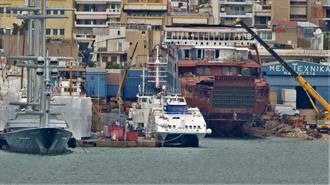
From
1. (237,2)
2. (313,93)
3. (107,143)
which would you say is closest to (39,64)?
(107,143)

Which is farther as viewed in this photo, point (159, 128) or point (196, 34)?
point (196, 34)

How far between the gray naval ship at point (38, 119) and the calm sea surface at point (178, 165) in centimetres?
90

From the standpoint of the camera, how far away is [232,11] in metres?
186

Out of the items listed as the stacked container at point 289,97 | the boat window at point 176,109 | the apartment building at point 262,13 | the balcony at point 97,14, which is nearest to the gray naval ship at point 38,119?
the boat window at point 176,109

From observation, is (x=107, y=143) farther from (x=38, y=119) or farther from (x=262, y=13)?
(x=262, y=13)

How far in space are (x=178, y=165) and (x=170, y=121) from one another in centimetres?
1778

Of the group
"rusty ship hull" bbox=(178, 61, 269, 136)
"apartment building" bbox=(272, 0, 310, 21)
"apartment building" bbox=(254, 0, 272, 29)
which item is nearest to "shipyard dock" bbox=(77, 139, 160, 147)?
"rusty ship hull" bbox=(178, 61, 269, 136)

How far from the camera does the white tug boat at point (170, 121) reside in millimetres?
128000

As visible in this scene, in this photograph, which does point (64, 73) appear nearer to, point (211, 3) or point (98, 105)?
point (98, 105)

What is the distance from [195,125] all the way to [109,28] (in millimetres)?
49251

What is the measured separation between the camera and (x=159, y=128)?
128 meters

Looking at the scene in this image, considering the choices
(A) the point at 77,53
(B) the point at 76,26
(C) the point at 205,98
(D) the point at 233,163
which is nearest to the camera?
(D) the point at 233,163

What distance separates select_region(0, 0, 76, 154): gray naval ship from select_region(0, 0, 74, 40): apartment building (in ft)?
156

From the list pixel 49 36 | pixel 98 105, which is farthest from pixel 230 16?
pixel 98 105
